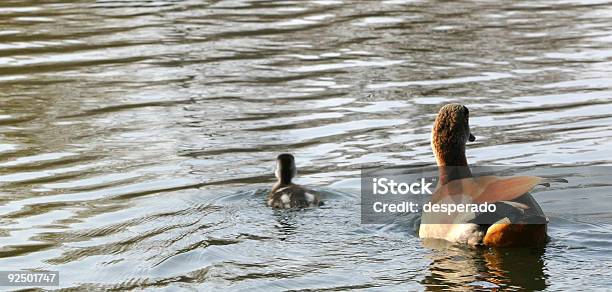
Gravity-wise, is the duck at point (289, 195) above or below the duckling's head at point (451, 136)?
below

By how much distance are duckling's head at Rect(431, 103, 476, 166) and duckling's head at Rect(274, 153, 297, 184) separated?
5.23 feet

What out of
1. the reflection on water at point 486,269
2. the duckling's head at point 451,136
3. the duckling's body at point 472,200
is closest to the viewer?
the reflection on water at point 486,269

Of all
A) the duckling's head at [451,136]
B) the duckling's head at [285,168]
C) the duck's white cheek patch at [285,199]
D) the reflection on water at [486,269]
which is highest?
the duckling's head at [451,136]

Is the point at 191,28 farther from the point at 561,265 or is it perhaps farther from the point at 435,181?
the point at 561,265

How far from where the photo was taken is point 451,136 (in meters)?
9.00

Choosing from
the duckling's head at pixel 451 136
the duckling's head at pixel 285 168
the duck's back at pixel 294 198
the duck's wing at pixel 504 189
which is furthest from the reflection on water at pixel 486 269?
the duckling's head at pixel 285 168

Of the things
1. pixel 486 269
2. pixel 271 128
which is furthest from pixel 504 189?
pixel 271 128

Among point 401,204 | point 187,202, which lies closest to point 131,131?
point 187,202

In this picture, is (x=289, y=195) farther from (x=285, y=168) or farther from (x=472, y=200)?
(x=472, y=200)

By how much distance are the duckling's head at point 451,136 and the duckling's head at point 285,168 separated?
1.59 metres

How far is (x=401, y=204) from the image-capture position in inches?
386

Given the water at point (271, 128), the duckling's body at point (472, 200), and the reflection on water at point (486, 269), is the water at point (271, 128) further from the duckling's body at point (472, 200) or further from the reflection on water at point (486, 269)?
the duckling's body at point (472, 200)

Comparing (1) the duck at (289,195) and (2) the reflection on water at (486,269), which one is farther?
(1) the duck at (289,195)

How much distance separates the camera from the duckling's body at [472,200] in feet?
26.5
